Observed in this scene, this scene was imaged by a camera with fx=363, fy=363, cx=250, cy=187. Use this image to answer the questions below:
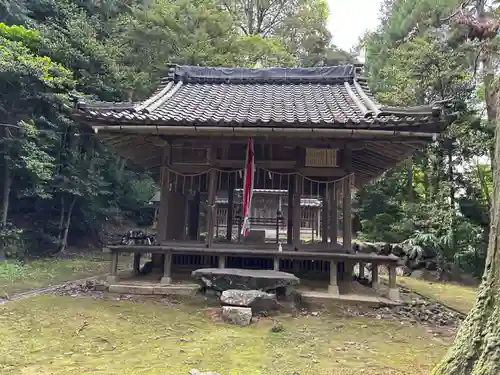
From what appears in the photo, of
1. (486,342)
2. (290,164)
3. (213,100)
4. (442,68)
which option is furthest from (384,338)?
(442,68)

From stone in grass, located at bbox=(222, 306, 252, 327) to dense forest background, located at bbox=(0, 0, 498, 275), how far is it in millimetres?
7628

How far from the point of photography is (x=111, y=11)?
17109 millimetres

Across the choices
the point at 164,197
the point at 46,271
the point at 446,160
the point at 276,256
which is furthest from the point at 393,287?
the point at 46,271

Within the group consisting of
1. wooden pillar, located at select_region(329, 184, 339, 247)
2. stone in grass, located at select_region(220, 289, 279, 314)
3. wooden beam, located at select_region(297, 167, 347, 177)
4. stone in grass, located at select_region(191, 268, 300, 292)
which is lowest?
stone in grass, located at select_region(220, 289, 279, 314)

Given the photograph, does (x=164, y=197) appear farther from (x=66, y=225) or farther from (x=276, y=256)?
(x=66, y=225)

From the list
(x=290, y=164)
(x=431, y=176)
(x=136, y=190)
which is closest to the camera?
(x=290, y=164)

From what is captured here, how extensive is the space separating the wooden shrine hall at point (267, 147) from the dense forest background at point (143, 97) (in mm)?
3256

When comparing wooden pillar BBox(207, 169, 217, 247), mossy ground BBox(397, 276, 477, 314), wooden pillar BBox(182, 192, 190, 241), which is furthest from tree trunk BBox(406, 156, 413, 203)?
wooden pillar BBox(207, 169, 217, 247)

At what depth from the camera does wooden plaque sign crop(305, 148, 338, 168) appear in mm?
7883

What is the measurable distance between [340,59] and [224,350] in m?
24.5

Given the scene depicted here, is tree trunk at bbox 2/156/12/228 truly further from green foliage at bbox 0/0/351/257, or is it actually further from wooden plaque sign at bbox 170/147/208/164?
wooden plaque sign at bbox 170/147/208/164

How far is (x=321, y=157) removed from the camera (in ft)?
26.0

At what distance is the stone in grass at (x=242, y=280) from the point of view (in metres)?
6.43

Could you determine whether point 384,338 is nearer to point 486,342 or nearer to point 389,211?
point 486,342
